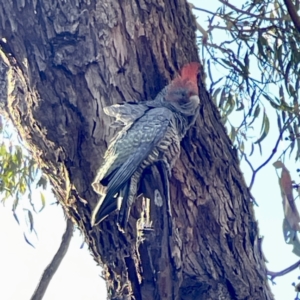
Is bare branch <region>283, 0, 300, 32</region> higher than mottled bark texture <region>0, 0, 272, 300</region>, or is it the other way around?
bare branch <region>283, 0, 300, 32</region>

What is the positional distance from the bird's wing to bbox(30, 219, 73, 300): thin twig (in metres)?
1.26

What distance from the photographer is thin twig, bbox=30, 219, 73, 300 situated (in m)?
4.00

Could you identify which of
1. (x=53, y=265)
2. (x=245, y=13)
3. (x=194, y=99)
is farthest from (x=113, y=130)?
(x=245, y=13)

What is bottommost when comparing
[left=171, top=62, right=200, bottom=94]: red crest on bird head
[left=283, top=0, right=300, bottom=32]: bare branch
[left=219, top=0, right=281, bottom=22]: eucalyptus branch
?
[left=171, top=62, right=200, bottom=94]: red crest on bird head

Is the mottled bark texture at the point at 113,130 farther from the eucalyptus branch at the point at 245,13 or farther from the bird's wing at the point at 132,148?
the eucalyptus branch at the point at 245,13

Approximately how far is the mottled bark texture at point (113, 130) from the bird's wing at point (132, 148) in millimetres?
164

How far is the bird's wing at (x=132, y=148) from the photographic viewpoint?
9.18ft

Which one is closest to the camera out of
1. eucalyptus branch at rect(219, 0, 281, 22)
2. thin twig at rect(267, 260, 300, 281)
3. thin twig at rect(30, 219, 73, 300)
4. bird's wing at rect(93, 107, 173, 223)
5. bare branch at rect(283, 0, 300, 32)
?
bird's wing at rect(93, 107, 173, 223)

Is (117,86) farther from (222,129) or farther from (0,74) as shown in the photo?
(0,74)

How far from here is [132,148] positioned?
286cm

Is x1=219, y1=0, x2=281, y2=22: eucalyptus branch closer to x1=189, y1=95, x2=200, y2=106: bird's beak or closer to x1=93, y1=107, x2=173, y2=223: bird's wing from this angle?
x1=189, y1=95, x2=200, y2=106: bird's beak

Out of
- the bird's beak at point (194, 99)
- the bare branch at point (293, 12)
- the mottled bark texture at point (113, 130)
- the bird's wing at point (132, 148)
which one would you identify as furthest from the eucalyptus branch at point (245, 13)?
the bird's wing at point (132, 148)

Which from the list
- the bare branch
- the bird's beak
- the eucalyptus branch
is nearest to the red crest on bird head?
the bird's beak

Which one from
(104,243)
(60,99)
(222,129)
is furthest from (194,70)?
(104,243)
